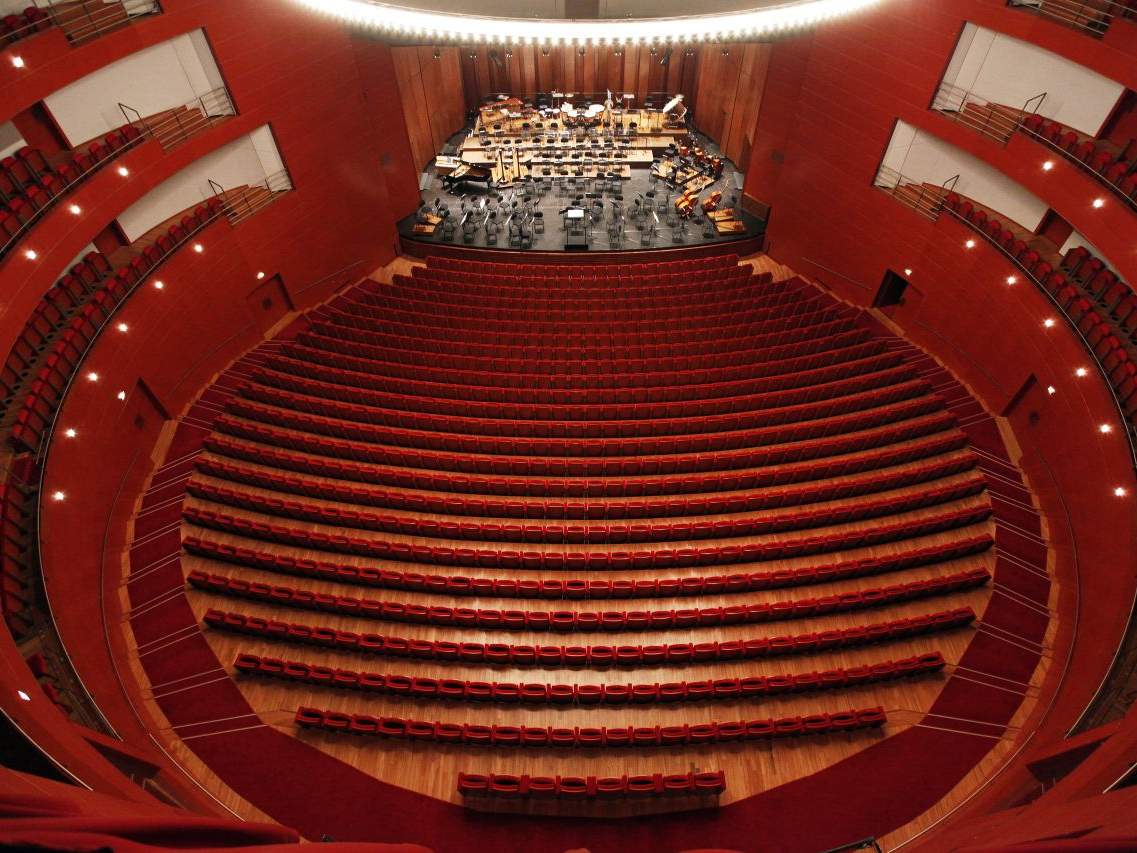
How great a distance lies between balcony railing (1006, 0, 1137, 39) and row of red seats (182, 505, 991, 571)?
163 inches

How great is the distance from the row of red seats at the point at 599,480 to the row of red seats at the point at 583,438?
251 mm

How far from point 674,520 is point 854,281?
4.66 metres

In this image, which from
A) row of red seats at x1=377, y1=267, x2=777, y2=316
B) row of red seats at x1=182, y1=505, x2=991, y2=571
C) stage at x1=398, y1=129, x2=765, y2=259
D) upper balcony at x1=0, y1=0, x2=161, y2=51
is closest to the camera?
upper balcony at x1=0, y1=0, x2=161, y2=51

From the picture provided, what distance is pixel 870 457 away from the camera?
224 inches

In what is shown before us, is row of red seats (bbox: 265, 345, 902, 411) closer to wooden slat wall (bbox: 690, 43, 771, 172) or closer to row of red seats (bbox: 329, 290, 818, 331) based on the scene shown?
row of red seats (bbox: 329, 290, 818, 331)

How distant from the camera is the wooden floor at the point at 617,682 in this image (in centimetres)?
411

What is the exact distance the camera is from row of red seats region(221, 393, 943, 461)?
5863 millimetres

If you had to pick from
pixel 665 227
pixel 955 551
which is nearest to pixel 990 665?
pixel 955 551

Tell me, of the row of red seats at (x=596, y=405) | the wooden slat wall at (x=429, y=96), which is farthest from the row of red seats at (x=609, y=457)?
the wooden slat wall at (x=429, y=96)

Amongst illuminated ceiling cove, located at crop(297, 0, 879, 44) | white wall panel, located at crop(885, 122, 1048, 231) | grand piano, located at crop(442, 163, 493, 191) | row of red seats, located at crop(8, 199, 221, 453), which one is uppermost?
illuminated ceiling cove, located at crop(297, 0, 879, 44)

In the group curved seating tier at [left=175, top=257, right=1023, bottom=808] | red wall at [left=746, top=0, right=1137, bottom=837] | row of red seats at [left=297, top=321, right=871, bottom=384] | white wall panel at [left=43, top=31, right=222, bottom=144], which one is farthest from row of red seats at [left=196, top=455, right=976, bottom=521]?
white wall panel at [left=43, top=31, right=222, bottom=144]

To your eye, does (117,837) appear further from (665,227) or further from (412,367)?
(665,227)

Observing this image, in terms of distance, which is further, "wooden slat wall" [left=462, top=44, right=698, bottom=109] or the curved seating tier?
"wooden slat wall" [left=462, top=44, right=698, bottom=109]

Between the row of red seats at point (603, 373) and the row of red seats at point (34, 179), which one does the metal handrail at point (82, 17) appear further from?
the row of red seats at point (603, 373)
